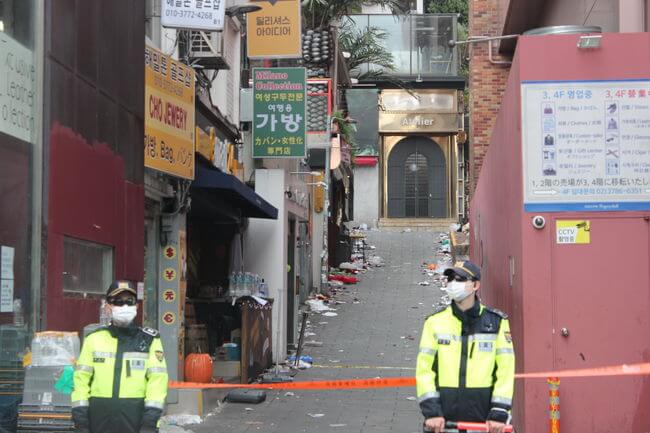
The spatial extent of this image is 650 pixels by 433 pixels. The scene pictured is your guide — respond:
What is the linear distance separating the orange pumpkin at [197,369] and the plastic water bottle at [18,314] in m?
5.38

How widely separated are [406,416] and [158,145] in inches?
186

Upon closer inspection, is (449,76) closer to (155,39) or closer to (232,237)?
(232,237)

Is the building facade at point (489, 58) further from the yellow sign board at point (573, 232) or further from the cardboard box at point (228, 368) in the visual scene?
the yellow sign board at point (573, 232)

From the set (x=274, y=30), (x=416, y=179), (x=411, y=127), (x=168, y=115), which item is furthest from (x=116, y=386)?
(x=416, y=179)

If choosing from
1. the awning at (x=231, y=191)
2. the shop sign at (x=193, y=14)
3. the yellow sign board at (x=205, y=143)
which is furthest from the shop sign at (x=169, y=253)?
the shop sign at (x=193, y=14)

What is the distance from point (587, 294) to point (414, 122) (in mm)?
34069

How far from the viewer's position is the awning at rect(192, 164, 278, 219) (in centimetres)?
1430

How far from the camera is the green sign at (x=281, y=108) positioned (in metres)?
A: 17.9

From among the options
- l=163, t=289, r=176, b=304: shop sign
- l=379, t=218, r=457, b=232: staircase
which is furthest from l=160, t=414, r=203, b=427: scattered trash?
l=379, t=218, r=457, b=232: staircase

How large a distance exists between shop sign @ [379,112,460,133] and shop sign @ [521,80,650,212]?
3351 centimetres

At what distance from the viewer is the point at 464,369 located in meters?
6.54

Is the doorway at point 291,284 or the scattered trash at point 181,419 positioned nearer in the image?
the scattered trash at point 181,419

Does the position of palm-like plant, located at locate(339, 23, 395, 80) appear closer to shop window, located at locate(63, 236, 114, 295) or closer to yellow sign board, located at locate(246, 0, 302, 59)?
yellow sign board, located at locate(246, 0, 302, 59)

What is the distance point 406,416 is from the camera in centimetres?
1304
